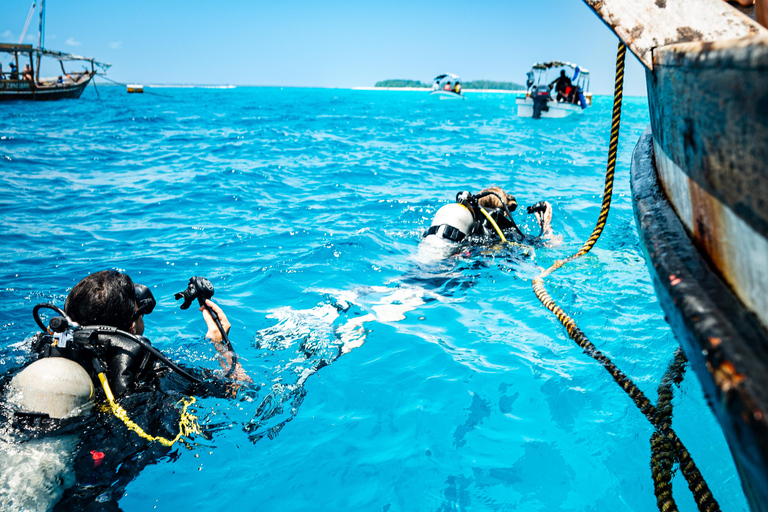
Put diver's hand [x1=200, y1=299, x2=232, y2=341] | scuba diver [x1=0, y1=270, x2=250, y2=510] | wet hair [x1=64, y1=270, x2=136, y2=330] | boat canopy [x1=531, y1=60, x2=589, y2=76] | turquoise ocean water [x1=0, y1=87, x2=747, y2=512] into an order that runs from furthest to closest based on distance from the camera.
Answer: boat canopy [x1=531, y1=60, x2=589, y2=76], diver's hand [x1=200, y1=299, x2=232, y2=341], turquoise ocean water [x1=0, y1=87, x2=747, y2=512], wet hair [x1=64, y1=270, x2=136, y2=330], scuba diver [x1=0, y1=270, x2=250, y2=510]

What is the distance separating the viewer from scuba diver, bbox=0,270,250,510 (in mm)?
2037

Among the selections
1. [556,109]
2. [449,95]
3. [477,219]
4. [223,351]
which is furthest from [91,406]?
[449,95]

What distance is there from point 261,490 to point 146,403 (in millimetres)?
760

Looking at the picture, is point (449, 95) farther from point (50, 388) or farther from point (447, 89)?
point (50, 388)

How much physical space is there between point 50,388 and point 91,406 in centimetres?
21

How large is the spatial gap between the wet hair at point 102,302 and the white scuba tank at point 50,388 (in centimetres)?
32

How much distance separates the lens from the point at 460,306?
4641mm

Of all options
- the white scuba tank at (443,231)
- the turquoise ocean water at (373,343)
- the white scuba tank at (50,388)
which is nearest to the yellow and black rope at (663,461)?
the turquoise ocean water at (373,343)

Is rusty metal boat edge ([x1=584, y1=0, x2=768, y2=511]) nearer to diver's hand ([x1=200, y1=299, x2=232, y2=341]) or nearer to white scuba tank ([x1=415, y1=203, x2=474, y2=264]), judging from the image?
diver's hand ([x1=200, y1=299, x2=232, y2=341])

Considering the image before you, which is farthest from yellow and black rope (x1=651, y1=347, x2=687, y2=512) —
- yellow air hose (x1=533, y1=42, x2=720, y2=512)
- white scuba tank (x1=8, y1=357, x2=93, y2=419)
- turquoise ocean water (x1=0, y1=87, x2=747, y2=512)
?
white scuba tank (x1=8, y1=357, x2=93, y2=419)

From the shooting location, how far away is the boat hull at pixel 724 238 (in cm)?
83

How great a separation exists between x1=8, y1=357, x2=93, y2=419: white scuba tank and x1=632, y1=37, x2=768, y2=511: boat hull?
231 cm

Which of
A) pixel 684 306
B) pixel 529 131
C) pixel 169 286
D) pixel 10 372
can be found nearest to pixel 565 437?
pixel 684 306

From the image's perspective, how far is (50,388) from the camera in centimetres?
208
